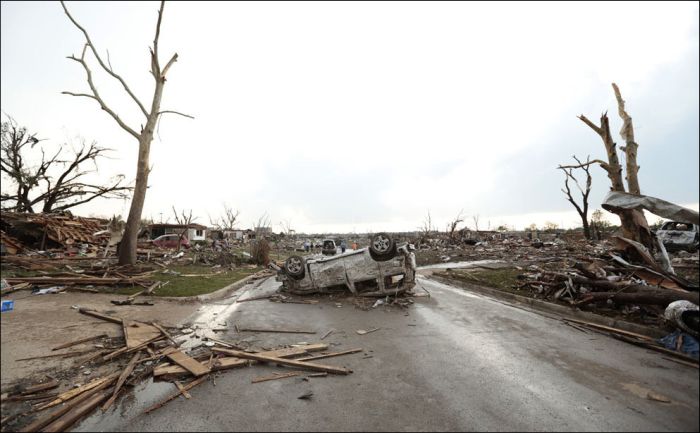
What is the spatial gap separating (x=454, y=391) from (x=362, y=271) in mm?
6295

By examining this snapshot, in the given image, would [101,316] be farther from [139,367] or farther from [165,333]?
[139,367]

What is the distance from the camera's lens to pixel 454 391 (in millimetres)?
3742

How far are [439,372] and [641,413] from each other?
2.09m

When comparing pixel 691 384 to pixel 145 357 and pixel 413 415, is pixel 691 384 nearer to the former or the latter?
pixel 413 415

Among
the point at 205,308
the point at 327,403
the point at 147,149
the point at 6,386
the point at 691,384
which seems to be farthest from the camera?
the point at 147,149

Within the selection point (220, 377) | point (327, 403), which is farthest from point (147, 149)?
point (327, 403)

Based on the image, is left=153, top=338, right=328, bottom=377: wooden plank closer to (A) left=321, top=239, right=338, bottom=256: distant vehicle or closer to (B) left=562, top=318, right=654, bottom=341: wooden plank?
(B) left=562, top=318, right=654, bottom=341: wooden plank

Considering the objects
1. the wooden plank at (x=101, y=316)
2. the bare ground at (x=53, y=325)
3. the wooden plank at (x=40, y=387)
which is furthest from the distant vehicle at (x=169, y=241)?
the wooden plank at (x=40, y=387)

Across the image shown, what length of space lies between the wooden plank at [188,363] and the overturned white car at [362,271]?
5681 millimetres

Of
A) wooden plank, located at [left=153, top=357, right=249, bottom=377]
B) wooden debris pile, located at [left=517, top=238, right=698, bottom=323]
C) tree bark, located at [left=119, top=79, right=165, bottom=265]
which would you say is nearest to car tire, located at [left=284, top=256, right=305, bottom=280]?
wooden plank, located at [left=153, top=357, right=249, bottom=377]

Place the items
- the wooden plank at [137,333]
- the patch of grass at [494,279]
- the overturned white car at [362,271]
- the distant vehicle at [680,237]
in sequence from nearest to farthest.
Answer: the wooden plank at [137,333], the overturned white car at [362,271], the patch of grass at [494,279], the distant vehicle at [680,237]

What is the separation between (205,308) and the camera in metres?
8.99

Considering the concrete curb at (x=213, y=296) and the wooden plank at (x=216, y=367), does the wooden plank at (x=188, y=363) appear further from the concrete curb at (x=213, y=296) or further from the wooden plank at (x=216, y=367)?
the concrete curb at (x=213, y=296)

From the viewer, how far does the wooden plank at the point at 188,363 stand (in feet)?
14.5
